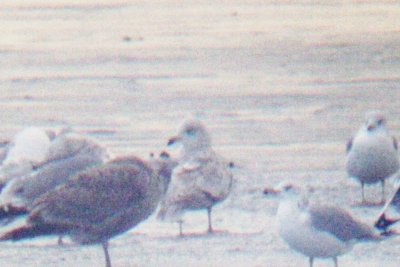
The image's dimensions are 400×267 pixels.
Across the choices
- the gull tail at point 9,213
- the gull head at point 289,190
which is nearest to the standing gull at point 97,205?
the gull tail at point 9,213

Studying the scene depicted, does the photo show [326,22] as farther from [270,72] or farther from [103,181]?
[103,181]

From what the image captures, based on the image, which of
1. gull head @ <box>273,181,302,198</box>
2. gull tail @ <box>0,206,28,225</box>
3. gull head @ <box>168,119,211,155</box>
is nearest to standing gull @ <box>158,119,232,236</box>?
gull head @ <box>168,119,211,155</box>

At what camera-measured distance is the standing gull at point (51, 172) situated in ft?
37.4

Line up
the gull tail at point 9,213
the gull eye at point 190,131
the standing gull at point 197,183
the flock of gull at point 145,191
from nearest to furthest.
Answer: the flock of gull at point 145,191 → the gull tail at point 9,213 → the standing gull at point 197,183 → the gull eye at point 190,131

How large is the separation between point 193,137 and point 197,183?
2.84ft

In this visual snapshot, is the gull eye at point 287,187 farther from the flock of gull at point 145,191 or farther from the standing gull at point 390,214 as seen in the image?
the standing gull at point 390,214

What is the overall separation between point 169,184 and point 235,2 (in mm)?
22759

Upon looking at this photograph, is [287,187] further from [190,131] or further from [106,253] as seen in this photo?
[190,131]

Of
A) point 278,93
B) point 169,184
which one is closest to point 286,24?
point 278,93

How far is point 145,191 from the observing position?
10867 mm

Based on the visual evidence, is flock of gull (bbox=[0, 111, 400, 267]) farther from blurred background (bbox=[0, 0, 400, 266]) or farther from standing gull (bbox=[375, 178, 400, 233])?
blurred background (bbox=[0, 0, 400, 266])

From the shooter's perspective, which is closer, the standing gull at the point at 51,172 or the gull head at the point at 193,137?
the standing gull at the point at 51,172

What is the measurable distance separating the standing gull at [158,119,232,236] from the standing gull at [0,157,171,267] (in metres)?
0.83

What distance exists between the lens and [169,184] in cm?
1190
